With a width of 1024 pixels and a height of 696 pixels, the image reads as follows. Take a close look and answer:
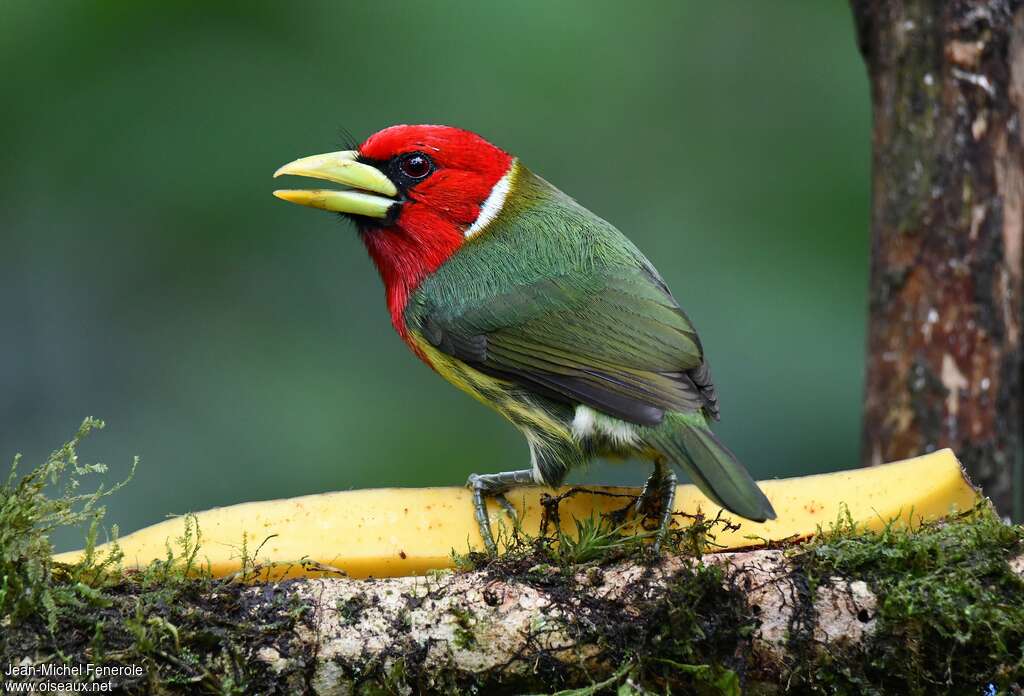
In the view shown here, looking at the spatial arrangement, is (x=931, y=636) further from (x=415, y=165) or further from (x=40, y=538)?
(x=415, y=165)

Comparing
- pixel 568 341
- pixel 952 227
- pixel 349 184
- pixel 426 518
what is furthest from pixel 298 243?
pixel 952 227

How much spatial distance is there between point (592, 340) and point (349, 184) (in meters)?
0.84

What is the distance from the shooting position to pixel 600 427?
114 inches

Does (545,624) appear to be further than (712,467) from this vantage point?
No

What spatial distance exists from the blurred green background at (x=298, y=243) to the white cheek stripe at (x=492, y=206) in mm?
1498

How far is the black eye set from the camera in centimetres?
337

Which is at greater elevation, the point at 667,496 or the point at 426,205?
the point at 426,205

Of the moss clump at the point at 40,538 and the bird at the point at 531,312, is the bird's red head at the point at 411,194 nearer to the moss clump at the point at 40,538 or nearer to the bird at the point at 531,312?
the bird at the point at 531,312

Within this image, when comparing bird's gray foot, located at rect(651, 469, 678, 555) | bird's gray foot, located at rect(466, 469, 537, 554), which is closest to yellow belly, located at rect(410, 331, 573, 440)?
bird's gray foot, located at rect(466, 469, 537, 554)

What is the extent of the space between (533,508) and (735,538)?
49 cm

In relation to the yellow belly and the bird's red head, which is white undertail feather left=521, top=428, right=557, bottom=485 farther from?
the bird's red head

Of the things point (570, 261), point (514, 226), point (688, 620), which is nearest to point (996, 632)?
point (688, 620)

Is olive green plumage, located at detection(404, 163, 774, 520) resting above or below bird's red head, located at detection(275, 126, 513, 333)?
below

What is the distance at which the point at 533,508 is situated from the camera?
2.97m
